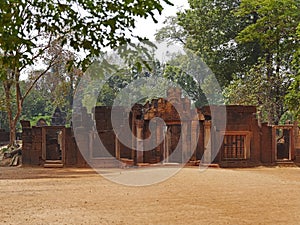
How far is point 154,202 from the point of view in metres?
11.8

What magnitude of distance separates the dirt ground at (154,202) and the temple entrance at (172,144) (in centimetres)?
1002

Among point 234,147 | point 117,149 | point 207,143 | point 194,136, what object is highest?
point 194,136

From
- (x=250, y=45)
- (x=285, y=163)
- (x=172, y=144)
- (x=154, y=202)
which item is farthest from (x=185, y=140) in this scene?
(x=154, y=202)

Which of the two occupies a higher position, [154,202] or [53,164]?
[154,202]

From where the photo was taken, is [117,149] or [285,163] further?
[285,163]

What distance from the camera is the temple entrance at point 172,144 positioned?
2773 cm

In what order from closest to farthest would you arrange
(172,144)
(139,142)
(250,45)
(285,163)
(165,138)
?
(139,142), (285,163), (165,138), (172,144), (250,45)

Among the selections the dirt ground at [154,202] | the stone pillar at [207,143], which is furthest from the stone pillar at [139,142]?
the dirt ground at [154,202]

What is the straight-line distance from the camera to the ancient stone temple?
83.4 ft

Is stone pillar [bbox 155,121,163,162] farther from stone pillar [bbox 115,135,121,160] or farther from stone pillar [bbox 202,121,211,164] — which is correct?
stone pillar [bbox 202,121,211,164]

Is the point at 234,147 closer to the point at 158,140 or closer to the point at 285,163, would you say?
the point at 285,163

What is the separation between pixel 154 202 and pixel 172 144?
660 inches

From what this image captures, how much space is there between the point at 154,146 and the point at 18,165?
760 cm

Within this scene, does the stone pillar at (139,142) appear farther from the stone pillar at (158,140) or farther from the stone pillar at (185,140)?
the stone pillar at (185,140)
